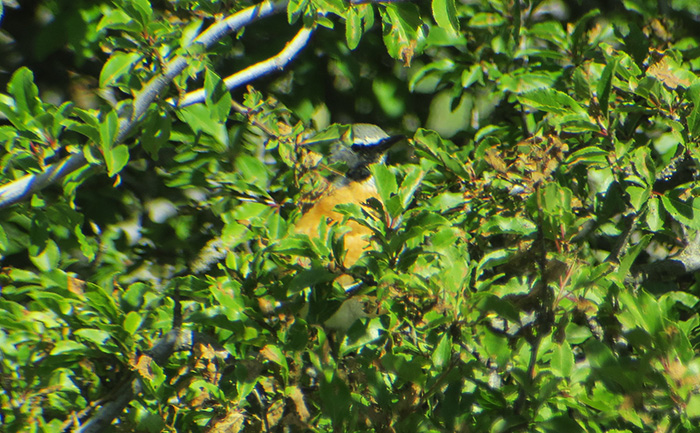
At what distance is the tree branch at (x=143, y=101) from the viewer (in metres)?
1.51

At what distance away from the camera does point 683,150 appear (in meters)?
1.70

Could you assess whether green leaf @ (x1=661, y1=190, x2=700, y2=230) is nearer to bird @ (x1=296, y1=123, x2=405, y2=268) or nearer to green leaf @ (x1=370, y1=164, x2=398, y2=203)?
green leaf @ (x1=370, y1=164, x2=398, y2=203)

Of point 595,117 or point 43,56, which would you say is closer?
point 595,117

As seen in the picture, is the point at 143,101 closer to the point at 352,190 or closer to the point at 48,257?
the point at 48,257

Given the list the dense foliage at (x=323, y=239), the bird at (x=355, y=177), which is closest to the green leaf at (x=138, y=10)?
the dense foliage at (x=323, y=239)

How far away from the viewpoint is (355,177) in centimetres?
232

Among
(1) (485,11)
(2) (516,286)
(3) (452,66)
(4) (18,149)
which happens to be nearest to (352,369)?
(2) (516,286)

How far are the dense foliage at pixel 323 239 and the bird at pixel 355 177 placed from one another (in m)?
0.08

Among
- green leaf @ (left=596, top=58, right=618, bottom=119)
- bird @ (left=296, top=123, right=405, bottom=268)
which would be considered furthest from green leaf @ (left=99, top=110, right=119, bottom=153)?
green leaf @ (left=596, top=58, right=618, bottom=119)

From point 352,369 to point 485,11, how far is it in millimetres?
1514

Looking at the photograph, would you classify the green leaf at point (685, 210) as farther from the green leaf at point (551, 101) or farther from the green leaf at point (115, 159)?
the green leaf at point (115, 159)

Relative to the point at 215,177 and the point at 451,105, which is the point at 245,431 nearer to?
the point at 215,177

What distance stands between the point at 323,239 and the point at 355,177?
2.87 ft

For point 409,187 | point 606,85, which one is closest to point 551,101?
point 606,85
